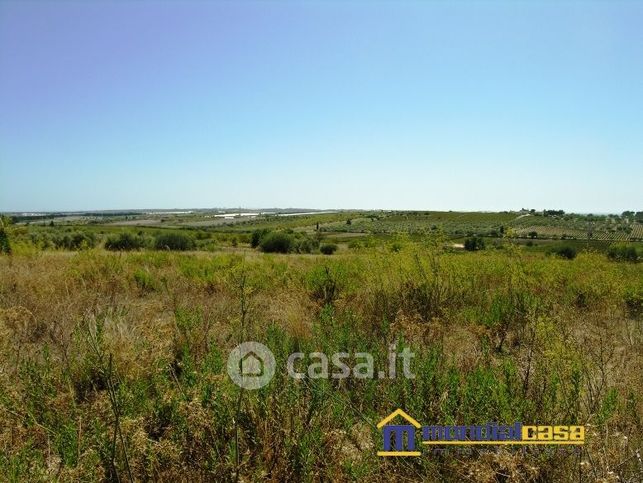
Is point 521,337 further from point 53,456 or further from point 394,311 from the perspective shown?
point 53,456

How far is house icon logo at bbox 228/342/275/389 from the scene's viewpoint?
8.42 ft

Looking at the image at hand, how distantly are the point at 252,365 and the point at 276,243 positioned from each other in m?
31.4

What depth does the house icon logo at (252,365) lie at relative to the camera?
257 centimetres

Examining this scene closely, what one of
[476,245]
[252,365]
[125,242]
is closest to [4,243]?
[252,365]

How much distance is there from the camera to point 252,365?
2.98 m

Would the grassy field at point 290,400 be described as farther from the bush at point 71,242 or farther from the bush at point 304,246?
the bush at point 304,246

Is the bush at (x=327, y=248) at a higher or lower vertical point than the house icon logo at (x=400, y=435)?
lower

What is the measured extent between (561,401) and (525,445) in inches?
23.3

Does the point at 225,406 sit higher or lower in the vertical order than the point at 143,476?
higher

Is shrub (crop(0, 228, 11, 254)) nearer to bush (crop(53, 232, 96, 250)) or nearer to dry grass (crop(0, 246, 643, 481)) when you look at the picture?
bush (crop(53, 232, 96, 250))

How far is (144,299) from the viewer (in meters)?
6.61

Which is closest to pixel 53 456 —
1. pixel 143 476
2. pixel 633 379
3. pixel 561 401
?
pixel 143 476

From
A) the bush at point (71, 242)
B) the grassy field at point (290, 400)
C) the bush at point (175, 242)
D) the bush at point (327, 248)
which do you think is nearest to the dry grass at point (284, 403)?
the grassy field at point (290, 400)

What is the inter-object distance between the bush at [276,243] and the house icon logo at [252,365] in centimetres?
3053
